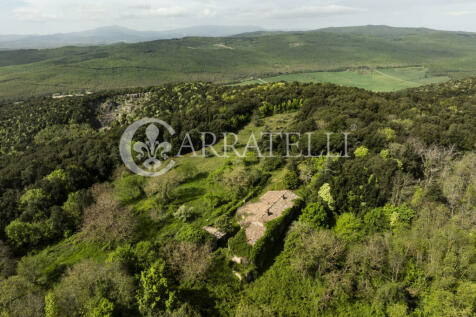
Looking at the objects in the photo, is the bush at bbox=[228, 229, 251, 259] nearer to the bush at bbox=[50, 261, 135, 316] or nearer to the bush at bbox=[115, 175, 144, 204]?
the bush at bbox=[50, 261, 135, 316]

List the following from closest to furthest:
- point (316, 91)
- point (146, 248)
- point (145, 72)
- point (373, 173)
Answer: point (146, 248)
point (373, 173)
point (316, 91)
point (145, 72)

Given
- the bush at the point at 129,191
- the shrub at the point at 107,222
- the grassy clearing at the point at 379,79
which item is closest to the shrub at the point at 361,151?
the shrub at the point at 107,222

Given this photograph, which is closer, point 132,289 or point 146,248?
point 132,289

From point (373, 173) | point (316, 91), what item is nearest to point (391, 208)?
point (373, 173)

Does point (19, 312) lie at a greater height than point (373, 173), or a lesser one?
lesser

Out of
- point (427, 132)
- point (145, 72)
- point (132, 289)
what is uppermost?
point (145, 72)

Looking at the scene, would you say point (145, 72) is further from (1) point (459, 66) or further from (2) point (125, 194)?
(1) point (459, 66)

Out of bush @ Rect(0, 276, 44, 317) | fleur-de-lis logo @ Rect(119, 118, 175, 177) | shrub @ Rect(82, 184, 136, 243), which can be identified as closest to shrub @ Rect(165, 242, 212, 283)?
shrub @ Rect(82, 184, 136, 243)

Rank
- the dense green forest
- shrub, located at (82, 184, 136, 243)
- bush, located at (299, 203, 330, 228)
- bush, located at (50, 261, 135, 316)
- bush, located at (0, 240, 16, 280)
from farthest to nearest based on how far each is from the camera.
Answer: bush, located at (299, 203, 330, 228)
shrub, located at (82, 184, 136, 243)
bush, located at (0, 240, 16, 280)
the dense green forest
bush, located at (50, 261, 135, 316)
